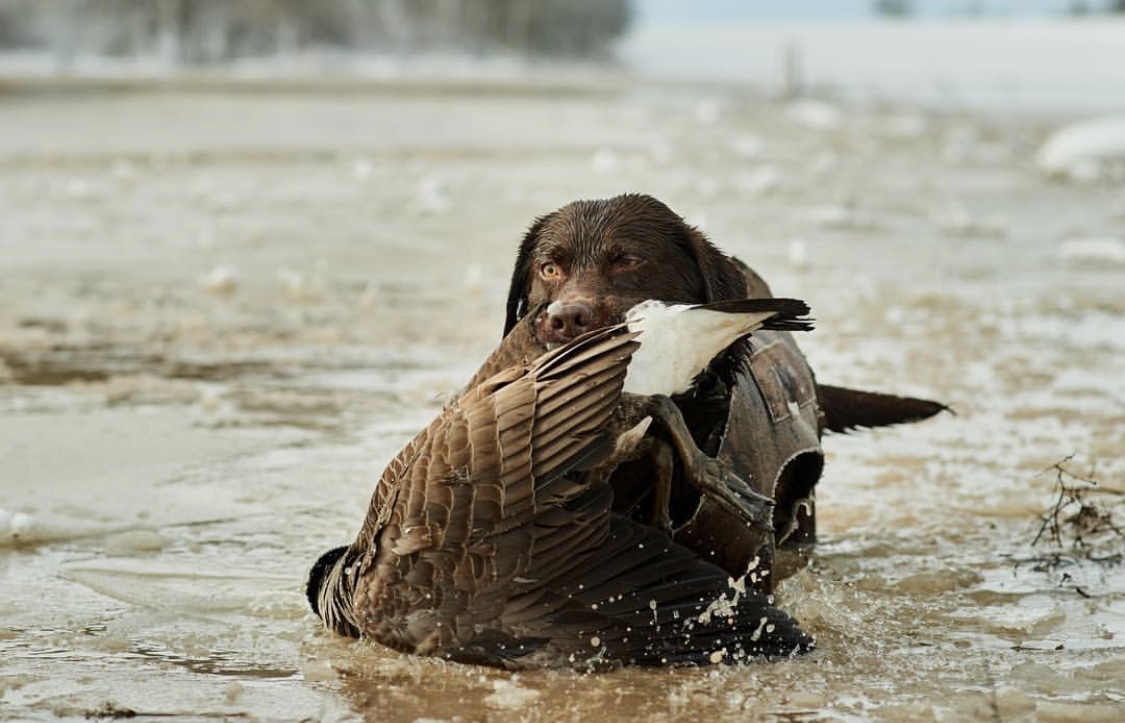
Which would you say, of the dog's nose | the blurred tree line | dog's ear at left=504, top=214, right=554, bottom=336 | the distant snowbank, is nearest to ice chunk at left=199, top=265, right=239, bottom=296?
dog's ear at left=504, top=214, right=554, bottom=336

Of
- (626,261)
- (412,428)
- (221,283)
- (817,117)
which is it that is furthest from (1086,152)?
(626,261)

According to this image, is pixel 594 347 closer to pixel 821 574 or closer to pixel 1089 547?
pixel 821 574

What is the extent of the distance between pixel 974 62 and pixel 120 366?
62.4 metres

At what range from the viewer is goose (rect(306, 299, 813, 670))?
163 inches

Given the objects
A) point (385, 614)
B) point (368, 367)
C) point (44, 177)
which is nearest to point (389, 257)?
point (368, 367)

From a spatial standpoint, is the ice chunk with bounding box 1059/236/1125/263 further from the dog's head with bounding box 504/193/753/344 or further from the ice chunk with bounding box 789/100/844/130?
the ice chunk with bounding box 789/100/844/130

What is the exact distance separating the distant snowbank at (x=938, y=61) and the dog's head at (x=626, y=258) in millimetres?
36357

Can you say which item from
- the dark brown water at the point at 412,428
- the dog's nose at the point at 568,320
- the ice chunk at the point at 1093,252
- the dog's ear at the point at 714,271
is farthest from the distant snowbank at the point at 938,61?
the dog's nose at the point at 568,320

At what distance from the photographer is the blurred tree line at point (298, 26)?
5900cm

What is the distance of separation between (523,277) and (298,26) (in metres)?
70.8

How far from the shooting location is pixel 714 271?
15.9 feet

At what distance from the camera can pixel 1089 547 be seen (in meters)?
5.99

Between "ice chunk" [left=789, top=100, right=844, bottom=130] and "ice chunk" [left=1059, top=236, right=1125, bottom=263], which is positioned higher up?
"ice chunk" [left=789, top=100, right=844, bottom=130]

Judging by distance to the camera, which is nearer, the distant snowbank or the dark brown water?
the dark brown water
